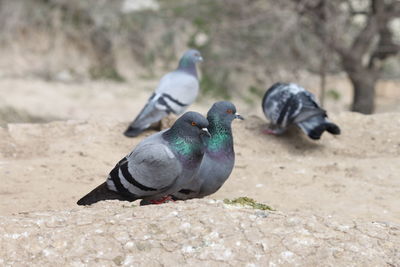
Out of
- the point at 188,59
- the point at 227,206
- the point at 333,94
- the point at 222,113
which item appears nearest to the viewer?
the point at 227,206

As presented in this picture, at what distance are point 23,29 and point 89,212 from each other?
9494 mm

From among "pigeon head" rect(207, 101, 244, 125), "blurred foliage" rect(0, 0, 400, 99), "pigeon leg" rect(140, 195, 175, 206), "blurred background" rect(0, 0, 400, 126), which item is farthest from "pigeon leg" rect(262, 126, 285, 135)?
"blurred foliage" rect(0, 0, 400, 99)

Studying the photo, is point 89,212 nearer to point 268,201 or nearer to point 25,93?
point 268,201

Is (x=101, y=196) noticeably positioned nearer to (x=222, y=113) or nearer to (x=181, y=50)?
(x=222, y=113)

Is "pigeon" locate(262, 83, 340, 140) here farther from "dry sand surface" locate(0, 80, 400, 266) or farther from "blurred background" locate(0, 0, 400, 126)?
"blurred background" locate(0, 0, 400, 126)

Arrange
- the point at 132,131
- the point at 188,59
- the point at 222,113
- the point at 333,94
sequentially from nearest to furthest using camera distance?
1. the point at 222,113
2. the point at 132,131
3. the point at 188,59
4. the point at 333,94

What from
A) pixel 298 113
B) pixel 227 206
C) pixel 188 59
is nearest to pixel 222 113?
pixel 227 206

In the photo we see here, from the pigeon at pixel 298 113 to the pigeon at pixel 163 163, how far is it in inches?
82.0

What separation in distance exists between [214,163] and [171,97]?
93.5 inches

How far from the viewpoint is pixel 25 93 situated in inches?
396

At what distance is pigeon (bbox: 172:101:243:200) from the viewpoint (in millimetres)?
3812

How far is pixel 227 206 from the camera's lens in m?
2.86

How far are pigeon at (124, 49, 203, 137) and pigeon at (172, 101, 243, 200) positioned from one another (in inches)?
72.9

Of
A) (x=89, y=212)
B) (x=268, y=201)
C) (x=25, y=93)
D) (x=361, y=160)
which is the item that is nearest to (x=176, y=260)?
(x=89, y=212)
